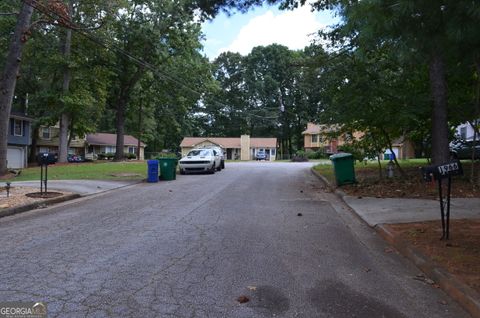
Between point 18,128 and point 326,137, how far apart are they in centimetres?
3633

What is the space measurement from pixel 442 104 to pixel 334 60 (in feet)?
15.2

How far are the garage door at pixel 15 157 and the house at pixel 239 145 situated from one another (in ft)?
120

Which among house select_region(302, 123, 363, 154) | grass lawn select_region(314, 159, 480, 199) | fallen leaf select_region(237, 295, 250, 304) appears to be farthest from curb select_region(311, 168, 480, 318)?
house select_region(302, 123, 363, 154)

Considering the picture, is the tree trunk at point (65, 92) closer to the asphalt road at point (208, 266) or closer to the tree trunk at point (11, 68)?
the tree trunk at point (11, 68)

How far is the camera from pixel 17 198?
41.8ft

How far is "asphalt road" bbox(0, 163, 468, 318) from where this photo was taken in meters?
4.73


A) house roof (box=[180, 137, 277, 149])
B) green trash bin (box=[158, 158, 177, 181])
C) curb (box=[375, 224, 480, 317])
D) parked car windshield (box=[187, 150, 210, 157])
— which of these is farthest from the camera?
house roof (box=[180, 137, 277, 149])

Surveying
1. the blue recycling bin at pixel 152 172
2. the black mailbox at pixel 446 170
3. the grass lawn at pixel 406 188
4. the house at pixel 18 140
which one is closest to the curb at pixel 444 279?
the black mailbox at pixel 446 170

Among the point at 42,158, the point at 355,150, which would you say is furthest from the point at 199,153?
the point at 42,158

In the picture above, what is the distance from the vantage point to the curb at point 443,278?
4.72 meters

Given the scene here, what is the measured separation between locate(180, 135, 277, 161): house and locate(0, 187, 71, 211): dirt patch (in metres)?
64.7

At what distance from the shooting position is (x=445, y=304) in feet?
16.2

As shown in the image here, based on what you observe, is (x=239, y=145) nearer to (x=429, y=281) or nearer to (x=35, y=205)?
(x=35, y=205)

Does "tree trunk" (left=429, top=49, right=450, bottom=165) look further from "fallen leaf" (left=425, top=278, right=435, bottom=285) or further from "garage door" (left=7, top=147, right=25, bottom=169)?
"garage door" (left=7, top=147, right=25, bottom=169)
